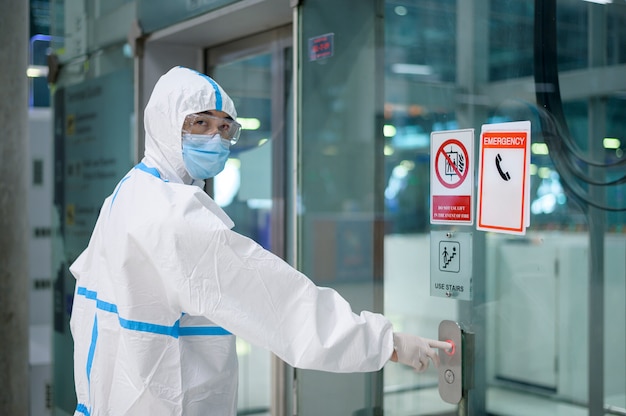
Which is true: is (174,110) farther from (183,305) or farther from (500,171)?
(500,171)

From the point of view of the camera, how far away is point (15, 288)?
449 cm

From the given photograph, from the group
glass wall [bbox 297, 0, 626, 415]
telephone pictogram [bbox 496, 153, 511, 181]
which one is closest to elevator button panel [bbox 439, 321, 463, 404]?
glass wall [bbox 297, 0, 626, 415]

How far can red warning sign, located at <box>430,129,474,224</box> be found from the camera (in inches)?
89.3

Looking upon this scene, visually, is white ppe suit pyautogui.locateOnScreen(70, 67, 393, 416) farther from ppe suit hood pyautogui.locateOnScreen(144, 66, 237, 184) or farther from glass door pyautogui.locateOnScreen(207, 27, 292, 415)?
glass door pyautogui.locateOnScreen(207, 27, 292, 415)

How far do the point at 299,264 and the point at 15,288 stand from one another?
221 centimetres

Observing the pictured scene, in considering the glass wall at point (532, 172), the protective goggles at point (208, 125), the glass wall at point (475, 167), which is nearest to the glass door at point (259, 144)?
the glass wall at point (475, 167)

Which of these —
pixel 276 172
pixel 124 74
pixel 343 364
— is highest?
pixel 124 74

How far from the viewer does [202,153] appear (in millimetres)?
2352

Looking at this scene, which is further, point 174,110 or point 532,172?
point 174,110

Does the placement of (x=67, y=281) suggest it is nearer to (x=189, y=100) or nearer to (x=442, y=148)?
(x=189, y=100)

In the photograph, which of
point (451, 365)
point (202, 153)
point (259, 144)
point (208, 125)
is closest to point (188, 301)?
point (202, 153)

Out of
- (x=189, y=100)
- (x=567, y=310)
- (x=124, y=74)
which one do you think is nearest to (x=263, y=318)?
(x=189, y=100)

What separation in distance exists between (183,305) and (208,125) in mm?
598

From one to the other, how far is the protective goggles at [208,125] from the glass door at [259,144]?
1172 mm
